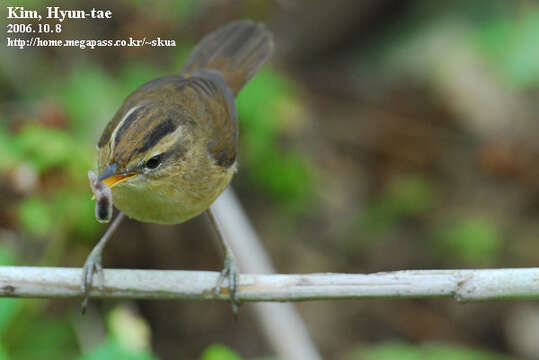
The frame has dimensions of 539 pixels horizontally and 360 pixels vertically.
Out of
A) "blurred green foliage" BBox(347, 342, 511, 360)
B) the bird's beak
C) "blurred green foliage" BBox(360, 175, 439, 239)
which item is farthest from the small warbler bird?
"blurred green foliage" BBox(360, 175, 439, 239)

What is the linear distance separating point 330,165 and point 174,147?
12.3 feet

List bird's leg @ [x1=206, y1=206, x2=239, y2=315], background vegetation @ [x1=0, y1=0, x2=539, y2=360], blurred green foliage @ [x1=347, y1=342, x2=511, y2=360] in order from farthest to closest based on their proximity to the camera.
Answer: background vegetation @ [x1=0, y1=0, x2=539, y2=360]
blurred green foliage @ [x1=347, y1=342, x2=511, y2=360]
bird's leg @ [x1=206, y1=206, x2=239, y2=315]

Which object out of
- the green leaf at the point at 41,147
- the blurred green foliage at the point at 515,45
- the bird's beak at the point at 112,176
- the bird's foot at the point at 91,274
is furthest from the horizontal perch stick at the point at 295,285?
the blurred green foliage at the point at 515,45

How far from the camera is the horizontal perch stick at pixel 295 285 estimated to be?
121 inches

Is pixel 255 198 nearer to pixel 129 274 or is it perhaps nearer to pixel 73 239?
pixel 73 239

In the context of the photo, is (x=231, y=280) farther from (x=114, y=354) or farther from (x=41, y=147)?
(x=41, y=147)

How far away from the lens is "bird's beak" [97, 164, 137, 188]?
3.10 metres

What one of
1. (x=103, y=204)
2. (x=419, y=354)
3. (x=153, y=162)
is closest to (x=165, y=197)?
(x=153, y=162)

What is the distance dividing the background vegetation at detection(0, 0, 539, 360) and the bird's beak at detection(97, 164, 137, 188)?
133cm

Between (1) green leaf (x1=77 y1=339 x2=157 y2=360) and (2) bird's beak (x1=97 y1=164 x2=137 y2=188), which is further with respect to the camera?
(2) bird's beak (x1=97 y1=164 x2=137 y2=188)

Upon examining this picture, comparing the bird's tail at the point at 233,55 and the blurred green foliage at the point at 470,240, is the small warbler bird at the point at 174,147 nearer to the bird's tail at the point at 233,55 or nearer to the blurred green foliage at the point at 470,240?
the bird's tail at the point at 233,55

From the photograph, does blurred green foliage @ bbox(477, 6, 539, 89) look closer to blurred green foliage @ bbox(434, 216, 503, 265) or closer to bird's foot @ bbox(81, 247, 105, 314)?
blurred green foliage @ bbox(434, 216, 503, 265)

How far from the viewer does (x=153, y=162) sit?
3389mm

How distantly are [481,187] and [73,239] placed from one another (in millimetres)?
4272
